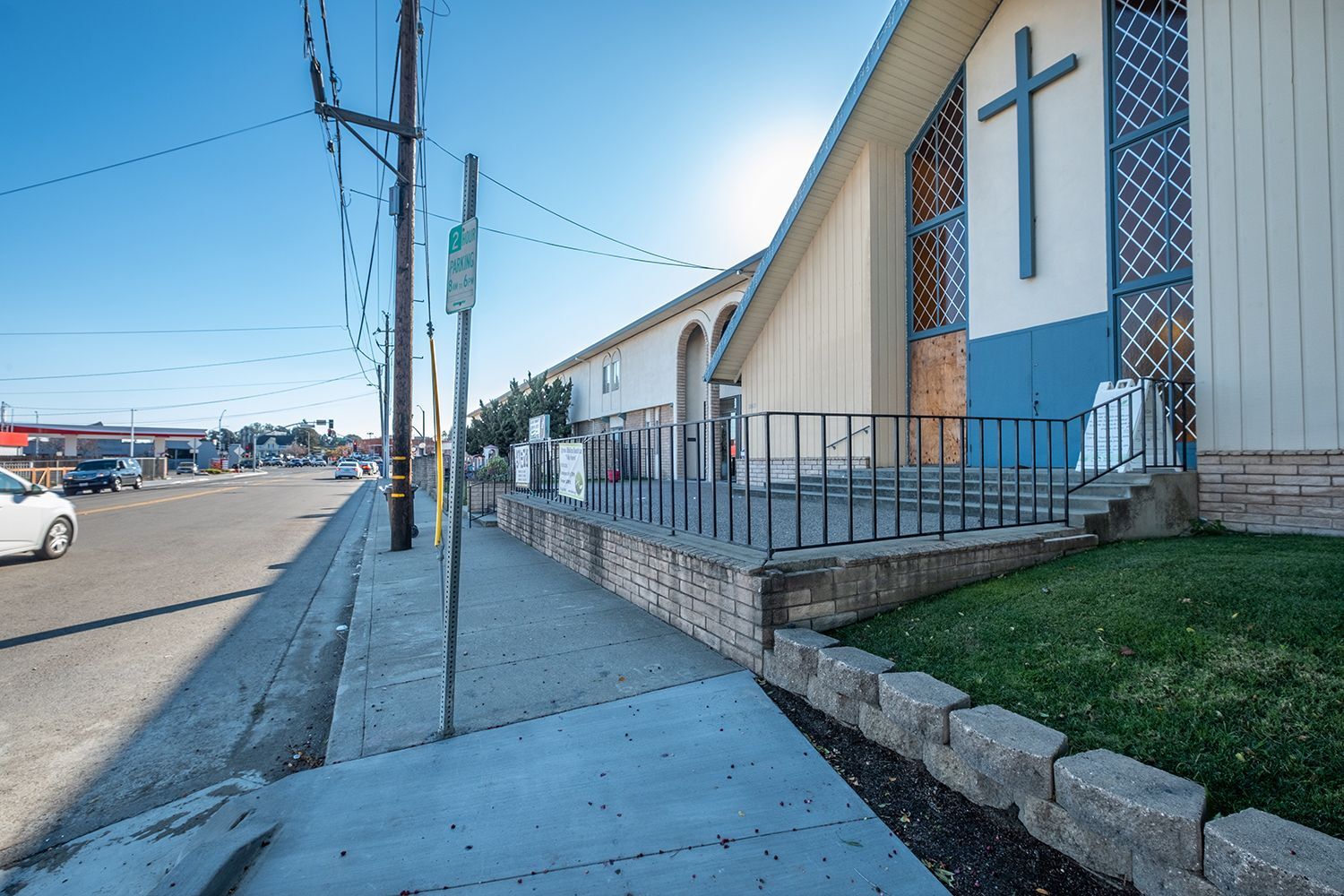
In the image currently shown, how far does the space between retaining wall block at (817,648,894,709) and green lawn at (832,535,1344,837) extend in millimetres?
332

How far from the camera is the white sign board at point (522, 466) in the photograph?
36.0 ft

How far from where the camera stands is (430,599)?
6.67 m

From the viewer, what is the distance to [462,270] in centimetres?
355

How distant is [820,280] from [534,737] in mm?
10367

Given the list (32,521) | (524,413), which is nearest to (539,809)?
(32,521)

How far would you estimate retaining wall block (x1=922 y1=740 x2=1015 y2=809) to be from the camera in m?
2.52

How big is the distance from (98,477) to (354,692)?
33.8 meters

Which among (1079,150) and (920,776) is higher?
(1079,150)

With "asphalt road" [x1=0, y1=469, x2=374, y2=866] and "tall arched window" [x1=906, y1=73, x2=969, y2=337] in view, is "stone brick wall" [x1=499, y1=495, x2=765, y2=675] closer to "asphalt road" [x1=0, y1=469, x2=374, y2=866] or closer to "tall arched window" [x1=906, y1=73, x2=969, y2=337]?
"asphalt road" [x1=0, y1=469, x2=374, y2=866]

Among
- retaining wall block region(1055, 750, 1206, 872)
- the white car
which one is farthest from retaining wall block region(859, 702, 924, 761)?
the white car

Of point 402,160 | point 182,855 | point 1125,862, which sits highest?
point 402,160

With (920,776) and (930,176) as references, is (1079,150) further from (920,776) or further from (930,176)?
(920,776)

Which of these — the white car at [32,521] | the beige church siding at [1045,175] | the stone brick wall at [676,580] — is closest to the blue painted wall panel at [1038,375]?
the beige church siding at [1045,175]

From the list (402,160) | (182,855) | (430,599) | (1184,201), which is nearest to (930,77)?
(1184,201)
